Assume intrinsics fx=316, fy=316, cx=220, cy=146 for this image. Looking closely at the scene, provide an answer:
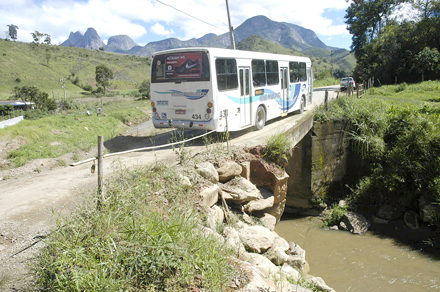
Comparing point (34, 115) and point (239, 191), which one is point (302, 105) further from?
point (34, 115)

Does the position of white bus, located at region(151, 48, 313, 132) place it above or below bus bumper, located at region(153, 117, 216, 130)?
above

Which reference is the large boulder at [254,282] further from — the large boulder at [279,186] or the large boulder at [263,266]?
the large boulder at [279,186]

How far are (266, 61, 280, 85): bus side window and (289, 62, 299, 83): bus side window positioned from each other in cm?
181

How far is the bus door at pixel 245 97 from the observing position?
11.5m

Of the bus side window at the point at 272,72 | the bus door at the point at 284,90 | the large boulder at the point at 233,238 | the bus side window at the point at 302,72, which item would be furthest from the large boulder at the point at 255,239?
the bus side window at the point at 302,72

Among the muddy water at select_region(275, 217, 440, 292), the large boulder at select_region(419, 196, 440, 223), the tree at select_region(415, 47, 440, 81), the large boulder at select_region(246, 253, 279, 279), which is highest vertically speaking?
the tree at select_region(415, 47, 440, 81)

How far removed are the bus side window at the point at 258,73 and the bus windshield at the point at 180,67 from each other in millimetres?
2949

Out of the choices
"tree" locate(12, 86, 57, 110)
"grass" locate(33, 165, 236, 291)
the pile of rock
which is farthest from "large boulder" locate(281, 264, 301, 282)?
"tree" locate(12, 86, 57, 110)

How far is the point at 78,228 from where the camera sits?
13.8 ft

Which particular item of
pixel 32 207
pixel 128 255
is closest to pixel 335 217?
pixel 128 255

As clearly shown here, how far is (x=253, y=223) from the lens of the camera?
8.23 m

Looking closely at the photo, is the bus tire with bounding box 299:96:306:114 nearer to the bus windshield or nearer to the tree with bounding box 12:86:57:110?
the bus windshield

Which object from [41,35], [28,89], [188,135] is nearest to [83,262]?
[188,135]

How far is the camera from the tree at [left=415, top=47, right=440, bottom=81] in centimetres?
3291
